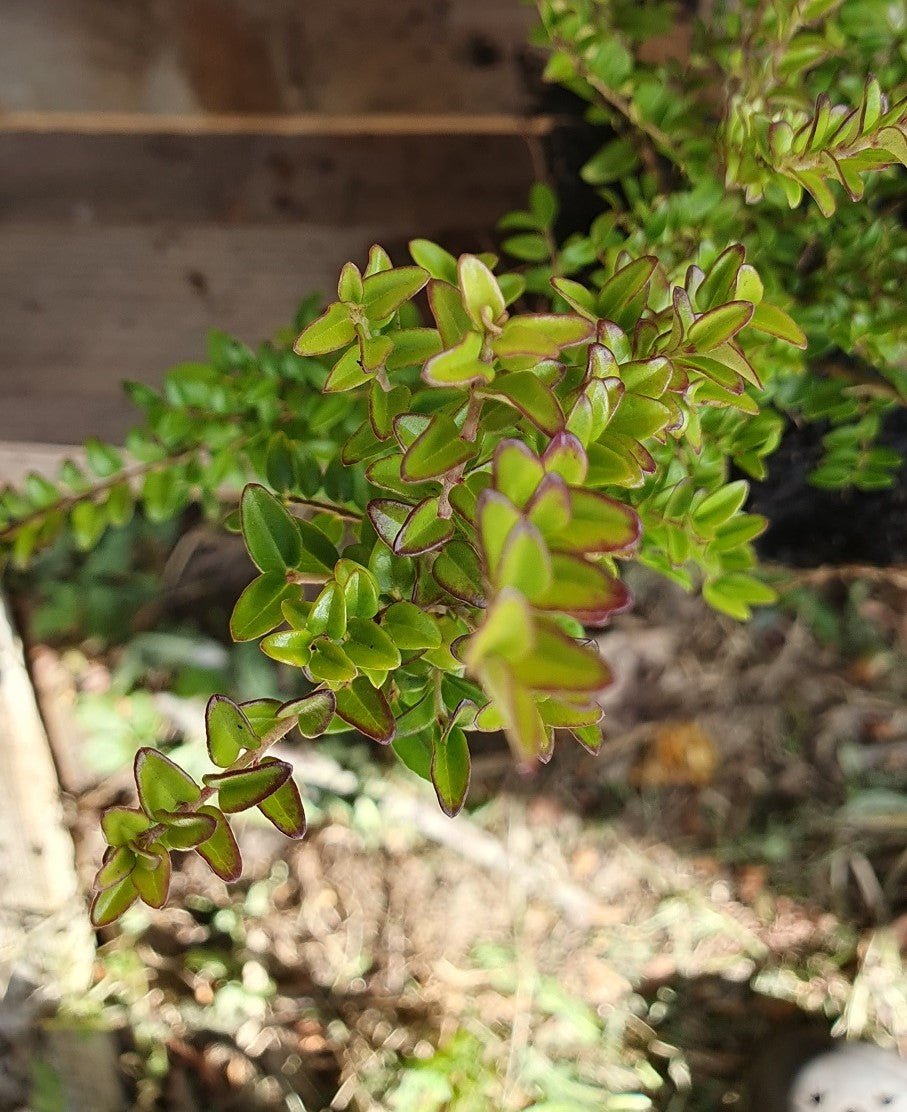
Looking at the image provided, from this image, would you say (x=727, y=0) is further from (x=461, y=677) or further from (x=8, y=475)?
(x=8, y=475)

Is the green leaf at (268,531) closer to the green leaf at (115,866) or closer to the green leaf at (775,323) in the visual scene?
the green leaf at (115,866)

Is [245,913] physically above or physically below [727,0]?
below

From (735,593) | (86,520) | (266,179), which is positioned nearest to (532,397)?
(735,593)

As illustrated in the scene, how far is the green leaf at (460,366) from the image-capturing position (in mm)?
436

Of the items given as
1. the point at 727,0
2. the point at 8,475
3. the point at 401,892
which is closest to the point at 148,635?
the point at 8,475

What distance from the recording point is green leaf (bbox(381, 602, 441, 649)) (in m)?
0.52

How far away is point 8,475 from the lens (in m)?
1.24

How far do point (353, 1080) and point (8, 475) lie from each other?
44.7 inches

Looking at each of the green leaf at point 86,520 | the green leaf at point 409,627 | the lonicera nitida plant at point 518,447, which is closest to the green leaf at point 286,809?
the lonicera nitida plant at point 518,447

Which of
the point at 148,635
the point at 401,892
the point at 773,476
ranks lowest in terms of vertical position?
the point at 401,892

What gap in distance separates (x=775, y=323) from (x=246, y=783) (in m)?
0.45

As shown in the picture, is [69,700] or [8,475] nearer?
[8,475]

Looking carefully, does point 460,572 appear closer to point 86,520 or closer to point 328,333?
A: point 328,333

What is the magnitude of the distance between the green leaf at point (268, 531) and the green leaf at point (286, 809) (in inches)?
5.2
